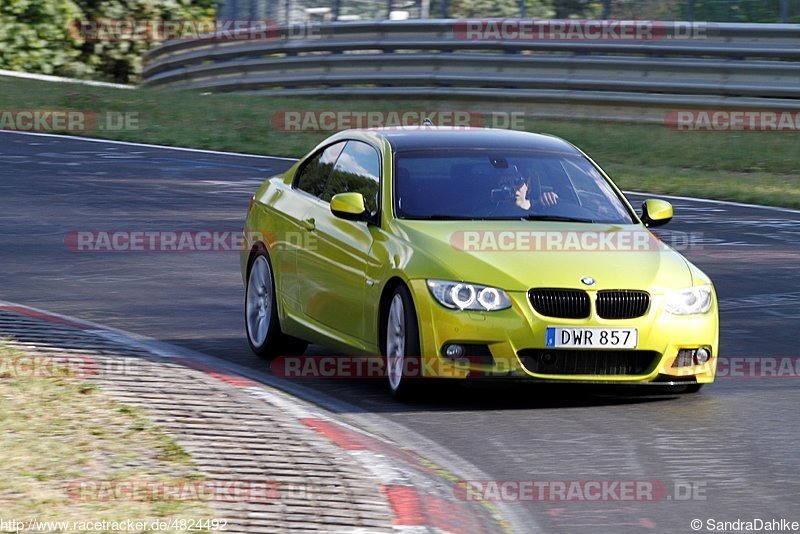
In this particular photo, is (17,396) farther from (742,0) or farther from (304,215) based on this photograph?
(742,0)

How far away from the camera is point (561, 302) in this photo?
8.80 meters

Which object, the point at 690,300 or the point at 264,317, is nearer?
the point at 690,300

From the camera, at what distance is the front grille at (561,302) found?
879cm

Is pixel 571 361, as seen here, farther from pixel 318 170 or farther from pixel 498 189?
pixel 318 170

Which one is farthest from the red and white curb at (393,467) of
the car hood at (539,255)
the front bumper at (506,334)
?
the car hood at (539,255)

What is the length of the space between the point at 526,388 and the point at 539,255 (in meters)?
0.94

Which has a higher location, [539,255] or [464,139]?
[464,139]

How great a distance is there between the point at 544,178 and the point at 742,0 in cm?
1609

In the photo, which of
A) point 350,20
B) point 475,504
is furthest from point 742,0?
point 475,504

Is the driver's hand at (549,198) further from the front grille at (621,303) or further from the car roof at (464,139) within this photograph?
the front grille at (621,303)

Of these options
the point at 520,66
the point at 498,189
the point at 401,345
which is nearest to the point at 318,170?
the point at 498,189

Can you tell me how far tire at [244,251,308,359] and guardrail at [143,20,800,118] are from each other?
13279 mm

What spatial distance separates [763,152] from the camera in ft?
72.5

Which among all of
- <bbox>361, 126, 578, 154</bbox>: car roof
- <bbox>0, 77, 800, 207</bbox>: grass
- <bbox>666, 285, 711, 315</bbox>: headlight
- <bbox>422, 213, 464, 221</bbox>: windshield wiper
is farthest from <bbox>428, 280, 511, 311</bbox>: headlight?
<bbox>0, 77, 800, 207</bbox>: grass
